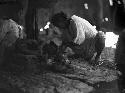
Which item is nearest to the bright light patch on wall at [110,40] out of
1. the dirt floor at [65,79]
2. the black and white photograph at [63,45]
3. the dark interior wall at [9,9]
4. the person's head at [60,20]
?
the black and white photograph at [63,45]

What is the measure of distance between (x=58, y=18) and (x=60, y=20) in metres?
0.03

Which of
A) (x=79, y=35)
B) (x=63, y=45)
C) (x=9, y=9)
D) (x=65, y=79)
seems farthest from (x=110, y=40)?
(x=9, y=9)

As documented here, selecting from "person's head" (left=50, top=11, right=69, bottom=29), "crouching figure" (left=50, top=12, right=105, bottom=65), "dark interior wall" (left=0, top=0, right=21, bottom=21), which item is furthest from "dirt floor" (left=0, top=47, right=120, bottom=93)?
"dark interior wall" (left=0, top=0, right=21, bottom=21)

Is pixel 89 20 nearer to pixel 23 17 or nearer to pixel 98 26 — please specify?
pixel 98 26

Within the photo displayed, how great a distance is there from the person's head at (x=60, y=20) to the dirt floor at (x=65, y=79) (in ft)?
1.08

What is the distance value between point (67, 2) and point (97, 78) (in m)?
0.73

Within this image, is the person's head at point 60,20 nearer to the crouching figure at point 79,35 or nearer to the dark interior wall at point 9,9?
the crouching figure at point 79,35

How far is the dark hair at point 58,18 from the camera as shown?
6.13 feet

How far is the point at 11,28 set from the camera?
6.24 feet

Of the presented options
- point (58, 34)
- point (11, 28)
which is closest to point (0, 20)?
point (11, 28)

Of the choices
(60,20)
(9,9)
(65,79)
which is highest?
(9,9)

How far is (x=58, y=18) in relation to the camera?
6.15 ft

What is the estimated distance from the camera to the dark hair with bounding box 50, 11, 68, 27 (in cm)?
187

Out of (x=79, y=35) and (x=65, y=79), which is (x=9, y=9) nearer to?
(x=79, y=35)
